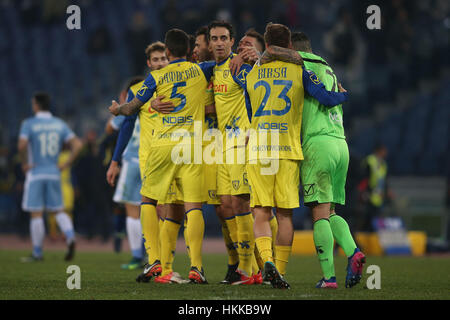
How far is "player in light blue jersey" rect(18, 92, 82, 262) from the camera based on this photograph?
11.8m

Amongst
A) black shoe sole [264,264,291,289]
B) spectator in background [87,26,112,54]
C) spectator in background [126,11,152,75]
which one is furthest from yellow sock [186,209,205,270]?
spectator in background [87,26,112,54]

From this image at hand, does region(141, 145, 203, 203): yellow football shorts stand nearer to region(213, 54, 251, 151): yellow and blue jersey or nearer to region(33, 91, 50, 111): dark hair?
region(213, 54, 251, 151): yellow and blue jersey

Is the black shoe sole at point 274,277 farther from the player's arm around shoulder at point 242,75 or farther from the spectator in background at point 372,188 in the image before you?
the spectator in background at point 372,188

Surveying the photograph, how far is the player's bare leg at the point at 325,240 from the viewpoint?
667 cm

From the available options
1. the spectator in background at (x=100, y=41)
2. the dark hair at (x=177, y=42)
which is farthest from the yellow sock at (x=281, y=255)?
the spectator in background at (x=100, y=41)

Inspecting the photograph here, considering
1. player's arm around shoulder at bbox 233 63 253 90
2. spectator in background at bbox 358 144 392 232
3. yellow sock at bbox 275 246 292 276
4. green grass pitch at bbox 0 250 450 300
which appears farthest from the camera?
spectator in background at bbox 358 144 392 232

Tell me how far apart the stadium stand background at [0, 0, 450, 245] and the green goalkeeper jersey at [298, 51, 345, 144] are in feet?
33.1

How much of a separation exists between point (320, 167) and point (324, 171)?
5 cm

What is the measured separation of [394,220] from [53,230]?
746cm

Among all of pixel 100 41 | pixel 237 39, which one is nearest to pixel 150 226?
pixel 237 39

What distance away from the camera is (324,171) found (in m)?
6.69

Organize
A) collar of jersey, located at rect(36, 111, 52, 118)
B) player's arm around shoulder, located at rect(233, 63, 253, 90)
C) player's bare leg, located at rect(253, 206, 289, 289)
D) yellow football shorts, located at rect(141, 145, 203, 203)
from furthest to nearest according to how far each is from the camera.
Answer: collar of jersey, located at rect(36, 111, 52, 118)
yellow football shorts, located at rect(141, 145, 203, 203)
player's arm around shoulder, located at rect(233, 63, 253, 90)
player's bare leg, located at rect(253, 206, 289, 289)
